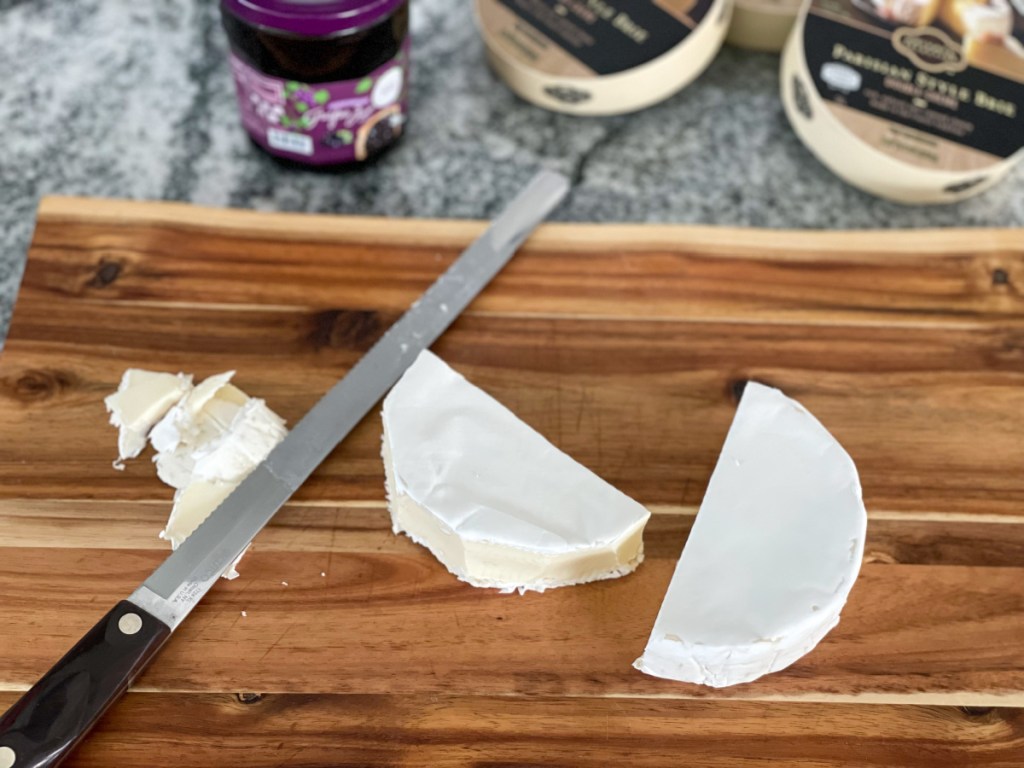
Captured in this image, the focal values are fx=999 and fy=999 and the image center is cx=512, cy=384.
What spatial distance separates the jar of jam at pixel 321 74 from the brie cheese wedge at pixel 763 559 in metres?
0.57

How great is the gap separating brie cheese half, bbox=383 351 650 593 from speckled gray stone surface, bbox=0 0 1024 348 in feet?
1.36

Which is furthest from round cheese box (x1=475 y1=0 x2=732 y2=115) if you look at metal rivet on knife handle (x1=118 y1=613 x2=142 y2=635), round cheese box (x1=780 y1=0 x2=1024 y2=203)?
metal rivet on knife handle (x1=118 y1=613 x2=142 y2=635)

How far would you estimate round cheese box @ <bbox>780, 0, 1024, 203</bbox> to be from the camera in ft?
4.01

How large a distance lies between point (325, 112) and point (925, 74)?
75cm

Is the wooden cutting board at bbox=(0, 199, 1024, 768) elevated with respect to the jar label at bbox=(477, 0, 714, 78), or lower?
lower

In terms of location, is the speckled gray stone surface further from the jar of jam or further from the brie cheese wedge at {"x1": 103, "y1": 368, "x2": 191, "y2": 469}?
the brie cheese wedge at {"x1": 103, "y1": 368, "x2": 191, "y2": 469}

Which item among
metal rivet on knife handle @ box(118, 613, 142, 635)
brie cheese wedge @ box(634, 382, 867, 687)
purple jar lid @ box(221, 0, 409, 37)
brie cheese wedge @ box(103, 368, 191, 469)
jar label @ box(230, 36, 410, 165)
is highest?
purple jar lid @ box(221, 0, 409, 37)

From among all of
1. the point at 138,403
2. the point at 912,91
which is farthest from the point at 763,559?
the point at 912,91

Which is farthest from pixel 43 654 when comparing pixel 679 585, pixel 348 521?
pixel 679 585

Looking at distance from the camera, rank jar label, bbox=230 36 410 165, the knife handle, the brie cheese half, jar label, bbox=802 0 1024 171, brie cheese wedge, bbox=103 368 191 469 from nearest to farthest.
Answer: the knife handle, the brie cheese half, brie cheese wedge, bbox=103 368 191 469, jar label, bbox=230 36 410 165, jar label, bbox=802 0 1024 171

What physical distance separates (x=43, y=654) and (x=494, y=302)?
0.55m

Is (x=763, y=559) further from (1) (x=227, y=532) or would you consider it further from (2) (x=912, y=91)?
(2) (x=912, y=91)

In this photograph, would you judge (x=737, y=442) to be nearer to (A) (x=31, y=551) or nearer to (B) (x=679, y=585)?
(B) (x=679, y=585)

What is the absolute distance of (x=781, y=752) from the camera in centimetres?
85
